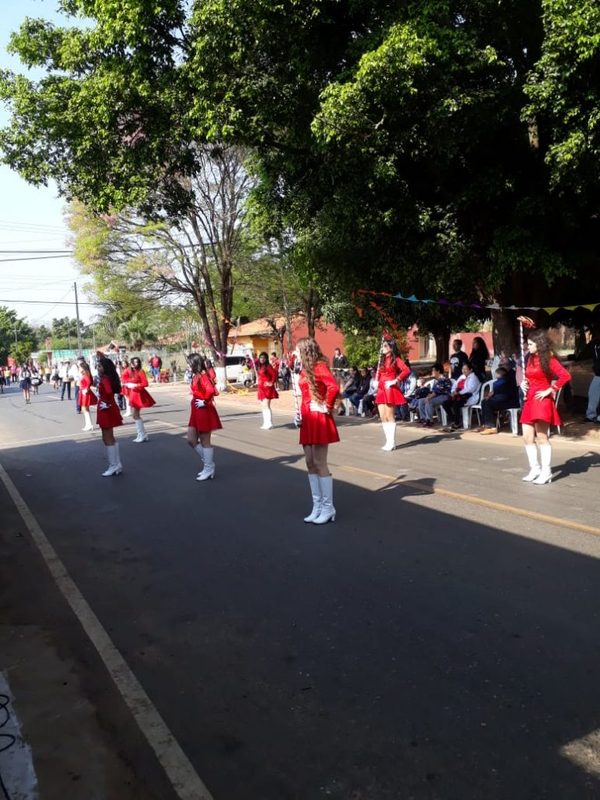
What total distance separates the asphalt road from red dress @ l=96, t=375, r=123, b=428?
1347 mm

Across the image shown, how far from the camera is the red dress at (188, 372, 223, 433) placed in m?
10.1

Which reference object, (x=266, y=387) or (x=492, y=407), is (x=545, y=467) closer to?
(x=492, y=407)

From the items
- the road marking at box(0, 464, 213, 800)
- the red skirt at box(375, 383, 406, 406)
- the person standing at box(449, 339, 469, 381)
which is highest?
the person standing at box(449, 339, 469, 381)

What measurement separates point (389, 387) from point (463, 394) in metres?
3.07

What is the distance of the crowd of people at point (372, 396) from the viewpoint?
7426 mm

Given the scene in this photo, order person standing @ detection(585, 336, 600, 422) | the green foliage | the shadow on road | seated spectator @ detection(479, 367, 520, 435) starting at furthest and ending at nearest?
the green foliage < person standing @ detection(585, 336, 600, 422) < seated spectator @ detection(479, 367, 520, 435) < the shadow on road

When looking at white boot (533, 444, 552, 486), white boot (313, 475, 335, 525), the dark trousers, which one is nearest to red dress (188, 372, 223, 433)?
white boot (313, 475, 335, 525)

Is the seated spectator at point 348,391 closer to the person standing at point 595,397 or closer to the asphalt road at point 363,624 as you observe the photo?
the person standing at point 595,397

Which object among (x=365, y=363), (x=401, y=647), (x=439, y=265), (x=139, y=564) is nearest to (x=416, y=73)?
(x=439, y=265)

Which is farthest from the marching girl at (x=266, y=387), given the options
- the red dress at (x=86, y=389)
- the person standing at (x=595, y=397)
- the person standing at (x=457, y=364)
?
the person standing at (x=595, y=397)

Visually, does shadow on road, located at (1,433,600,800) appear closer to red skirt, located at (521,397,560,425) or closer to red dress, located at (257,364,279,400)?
red skirt, located at (521,397,560,425)

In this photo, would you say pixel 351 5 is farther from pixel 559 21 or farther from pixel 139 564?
pixel 139 564

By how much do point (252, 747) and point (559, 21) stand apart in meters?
9.52

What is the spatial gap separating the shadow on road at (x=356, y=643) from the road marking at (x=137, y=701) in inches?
2.2
